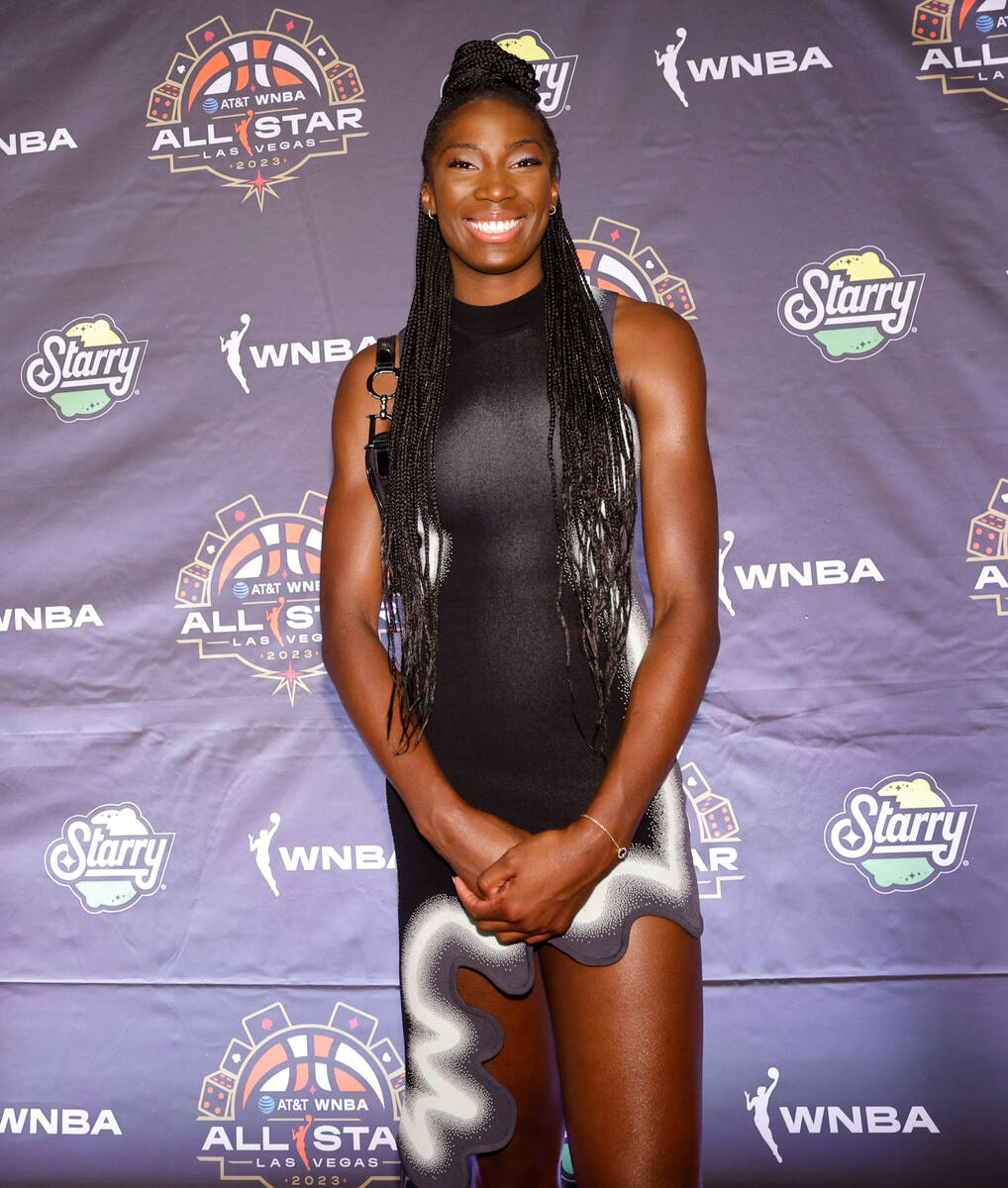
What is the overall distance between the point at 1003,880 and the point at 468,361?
1629 mm

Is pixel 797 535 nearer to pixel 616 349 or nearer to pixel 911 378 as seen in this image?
pixel 911 378

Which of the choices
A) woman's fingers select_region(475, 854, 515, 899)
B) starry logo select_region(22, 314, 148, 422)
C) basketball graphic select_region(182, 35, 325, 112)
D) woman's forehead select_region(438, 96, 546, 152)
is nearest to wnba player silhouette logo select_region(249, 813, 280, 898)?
starry logo select_region(22, 314, 148, 422)

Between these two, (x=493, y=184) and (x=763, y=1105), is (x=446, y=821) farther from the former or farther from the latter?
(x=763, y=1105)

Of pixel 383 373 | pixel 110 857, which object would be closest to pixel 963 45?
pixel 383 373

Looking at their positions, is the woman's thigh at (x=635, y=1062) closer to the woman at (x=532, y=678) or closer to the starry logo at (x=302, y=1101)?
the woman at (x=532, y=678)

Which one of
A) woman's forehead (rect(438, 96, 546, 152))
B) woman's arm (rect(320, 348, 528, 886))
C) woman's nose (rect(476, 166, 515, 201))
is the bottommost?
woman's arm (rect(320, 348, 528, 886))

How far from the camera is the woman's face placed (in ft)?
4.58

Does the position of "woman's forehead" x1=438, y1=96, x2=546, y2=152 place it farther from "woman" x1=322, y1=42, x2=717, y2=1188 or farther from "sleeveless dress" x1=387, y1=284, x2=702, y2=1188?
"sleeveless dress" x1=387, y1=284, x2=702, y2=1188

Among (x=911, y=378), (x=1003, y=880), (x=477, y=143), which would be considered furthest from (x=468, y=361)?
(x=1003, y=880)

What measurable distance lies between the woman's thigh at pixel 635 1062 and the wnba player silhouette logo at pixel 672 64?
188cm

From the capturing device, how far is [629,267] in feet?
7.86

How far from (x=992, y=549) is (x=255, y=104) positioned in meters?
1.98

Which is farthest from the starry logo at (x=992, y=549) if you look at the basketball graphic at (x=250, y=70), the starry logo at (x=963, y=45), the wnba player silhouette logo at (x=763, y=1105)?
the basketball graphic at (x=250, y=70)

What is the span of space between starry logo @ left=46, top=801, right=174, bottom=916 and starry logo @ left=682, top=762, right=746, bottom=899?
3.93 ft
